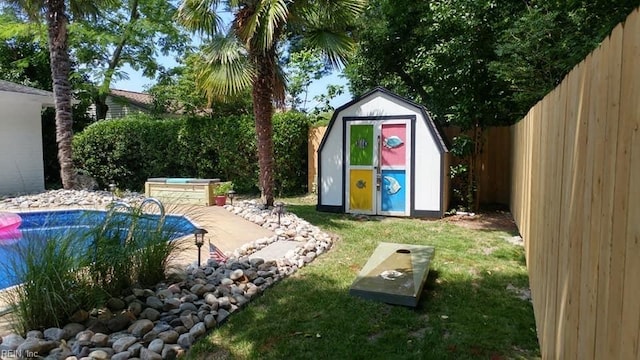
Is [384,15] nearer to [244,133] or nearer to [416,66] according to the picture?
[416,66]

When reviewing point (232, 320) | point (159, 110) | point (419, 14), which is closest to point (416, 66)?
point (419, 14)

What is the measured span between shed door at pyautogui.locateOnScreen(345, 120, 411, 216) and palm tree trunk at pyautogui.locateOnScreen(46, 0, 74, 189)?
692cm

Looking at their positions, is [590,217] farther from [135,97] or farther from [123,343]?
[135,97]

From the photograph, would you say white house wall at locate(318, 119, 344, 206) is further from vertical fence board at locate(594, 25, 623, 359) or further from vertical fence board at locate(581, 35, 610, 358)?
vertical fence board at locate(594, 25, 623, 359)

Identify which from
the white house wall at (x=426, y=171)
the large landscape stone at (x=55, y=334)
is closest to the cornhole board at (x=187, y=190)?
the white house wall at (x=426, y=171)

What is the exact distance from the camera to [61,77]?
1012cm

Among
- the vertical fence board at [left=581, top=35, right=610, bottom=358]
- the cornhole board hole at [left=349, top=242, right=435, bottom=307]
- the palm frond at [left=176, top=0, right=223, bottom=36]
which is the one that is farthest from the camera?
the palm frond at [left=176, top=0, right=223, bottom=36]

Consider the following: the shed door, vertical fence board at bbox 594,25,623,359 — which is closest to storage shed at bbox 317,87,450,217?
the shed door

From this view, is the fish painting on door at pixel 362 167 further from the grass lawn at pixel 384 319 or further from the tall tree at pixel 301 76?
the tall tree at pixel 301 76

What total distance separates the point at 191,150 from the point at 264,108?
5200mm

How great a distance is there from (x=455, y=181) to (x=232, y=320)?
283 inches

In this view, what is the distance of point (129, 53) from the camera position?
18875 millimetres

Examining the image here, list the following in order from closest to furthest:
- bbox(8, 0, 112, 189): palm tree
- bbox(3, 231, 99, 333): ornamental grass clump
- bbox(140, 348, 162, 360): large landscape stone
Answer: bbox(140, 348, 162, 360): large landscape stone, bbox(3, 231, 99, 333): ornamental grass clump, bbox(8, 0, 112, 189): palm tree

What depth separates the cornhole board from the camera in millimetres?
9688
